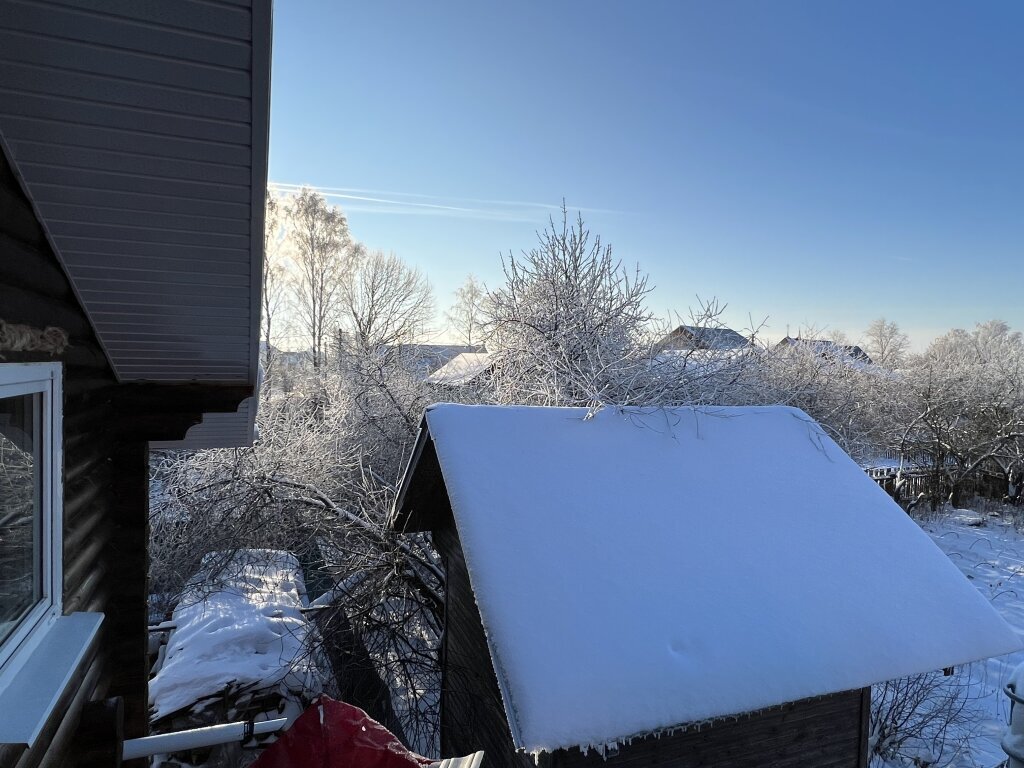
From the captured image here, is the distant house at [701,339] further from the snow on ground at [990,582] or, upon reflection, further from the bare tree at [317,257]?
the bare tree at [317,257]

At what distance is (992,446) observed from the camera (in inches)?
625

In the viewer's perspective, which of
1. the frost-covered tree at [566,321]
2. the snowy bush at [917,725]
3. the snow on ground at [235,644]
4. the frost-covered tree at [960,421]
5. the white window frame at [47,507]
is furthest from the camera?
the frost-covered tree at [960,421]

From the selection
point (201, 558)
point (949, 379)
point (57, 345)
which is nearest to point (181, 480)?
point (201, 558)

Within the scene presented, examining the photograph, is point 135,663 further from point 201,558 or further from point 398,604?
point 201,558

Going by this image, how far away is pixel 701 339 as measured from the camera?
9.66 m

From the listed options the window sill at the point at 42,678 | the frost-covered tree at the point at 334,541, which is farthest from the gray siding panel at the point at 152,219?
the frost-covered tree at the point at 334,541

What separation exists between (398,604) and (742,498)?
4.58 metres

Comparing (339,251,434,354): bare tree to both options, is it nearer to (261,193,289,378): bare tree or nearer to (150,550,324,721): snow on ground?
(261,193,289,378): bare tree

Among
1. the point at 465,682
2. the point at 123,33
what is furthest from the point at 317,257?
the point at 123,33

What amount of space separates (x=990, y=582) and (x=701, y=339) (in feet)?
23.1

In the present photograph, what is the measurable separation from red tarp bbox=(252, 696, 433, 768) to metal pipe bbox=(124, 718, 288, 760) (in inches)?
47.1

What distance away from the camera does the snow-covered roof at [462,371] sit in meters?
11.3

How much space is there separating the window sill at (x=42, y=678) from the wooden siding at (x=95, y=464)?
0.50 feet

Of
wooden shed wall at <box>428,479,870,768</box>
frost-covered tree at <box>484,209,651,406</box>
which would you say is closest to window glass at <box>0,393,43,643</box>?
wooden shed wall at <box>428,479,870,768</box>
